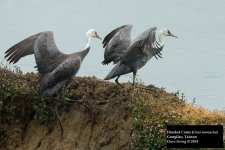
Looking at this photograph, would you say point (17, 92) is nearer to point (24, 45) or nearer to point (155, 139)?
point (24, 45)

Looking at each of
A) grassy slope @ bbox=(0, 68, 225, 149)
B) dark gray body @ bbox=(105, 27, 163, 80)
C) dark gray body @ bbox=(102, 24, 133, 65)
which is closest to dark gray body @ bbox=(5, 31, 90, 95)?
grassy slope @ bbox=(0, 68, 225, 149)

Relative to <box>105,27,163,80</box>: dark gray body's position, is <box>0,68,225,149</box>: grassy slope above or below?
below

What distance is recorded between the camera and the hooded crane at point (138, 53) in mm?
26516

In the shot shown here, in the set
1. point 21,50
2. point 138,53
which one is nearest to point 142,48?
point 138,53

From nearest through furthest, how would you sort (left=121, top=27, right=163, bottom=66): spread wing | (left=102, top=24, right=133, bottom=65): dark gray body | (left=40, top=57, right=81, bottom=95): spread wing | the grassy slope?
the grassy slope
(left=40, top=57, right=81, bottom=95): spread wing
(left=121, top=27, right=163, bottom=66): spread wing
(left=102, top=24, right=133, bottom=65): dark gray body

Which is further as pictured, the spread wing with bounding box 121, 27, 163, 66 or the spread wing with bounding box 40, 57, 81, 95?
the spread wing with bounding box 121, 27, 163, 66

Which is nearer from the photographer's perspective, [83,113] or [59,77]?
[59,77]

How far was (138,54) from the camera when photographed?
27016mm

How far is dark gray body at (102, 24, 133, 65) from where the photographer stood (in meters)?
27.6

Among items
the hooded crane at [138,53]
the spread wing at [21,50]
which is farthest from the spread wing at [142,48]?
the spread wing at [21,50]

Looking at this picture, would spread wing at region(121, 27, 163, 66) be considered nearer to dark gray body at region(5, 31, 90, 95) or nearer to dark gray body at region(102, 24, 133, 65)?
dark gray body at region(102, 24, 133, 65)

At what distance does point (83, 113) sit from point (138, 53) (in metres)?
2.15

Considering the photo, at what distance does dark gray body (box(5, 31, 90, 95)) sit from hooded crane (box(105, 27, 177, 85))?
38.2 inches

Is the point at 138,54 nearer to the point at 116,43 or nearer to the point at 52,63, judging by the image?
the point at 116,43
